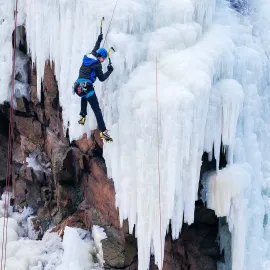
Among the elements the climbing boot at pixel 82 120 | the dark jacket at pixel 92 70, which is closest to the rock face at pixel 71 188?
the climbing boot at pixel 82 120

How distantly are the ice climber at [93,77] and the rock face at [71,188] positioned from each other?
85 centimetres

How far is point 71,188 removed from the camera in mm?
8250

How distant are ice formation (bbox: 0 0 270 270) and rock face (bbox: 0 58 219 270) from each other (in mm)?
514

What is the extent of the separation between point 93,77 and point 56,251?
11.1 ft

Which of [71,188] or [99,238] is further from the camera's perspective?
[71,188]

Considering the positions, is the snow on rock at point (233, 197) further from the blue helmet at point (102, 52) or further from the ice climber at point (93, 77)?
the blue helmet at point (102, 52)

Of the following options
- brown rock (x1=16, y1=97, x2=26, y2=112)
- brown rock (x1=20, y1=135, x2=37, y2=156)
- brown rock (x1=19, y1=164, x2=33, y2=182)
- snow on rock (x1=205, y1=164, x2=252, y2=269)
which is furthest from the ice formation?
brown rock (x1=19, y1=164, x2=33, y2=182)

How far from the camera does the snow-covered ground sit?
7.31m

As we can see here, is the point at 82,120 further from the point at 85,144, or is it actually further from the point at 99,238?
the point at 99,238

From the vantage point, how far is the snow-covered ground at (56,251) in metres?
7.31

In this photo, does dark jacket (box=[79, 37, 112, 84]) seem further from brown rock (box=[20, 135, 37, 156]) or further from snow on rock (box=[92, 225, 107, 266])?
brown rock (box=[20, 135, 37, 156])

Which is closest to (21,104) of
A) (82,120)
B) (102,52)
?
(82,120)

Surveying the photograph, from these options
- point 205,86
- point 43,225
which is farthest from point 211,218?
point 43,225

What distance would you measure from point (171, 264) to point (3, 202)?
15.0ft
